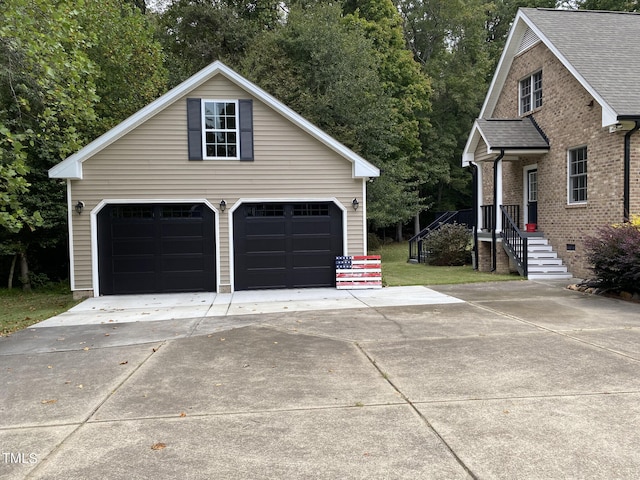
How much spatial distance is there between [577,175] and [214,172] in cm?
981

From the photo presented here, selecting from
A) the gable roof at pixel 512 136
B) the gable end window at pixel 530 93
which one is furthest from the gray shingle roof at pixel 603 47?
the gable roof at pixel 512 136

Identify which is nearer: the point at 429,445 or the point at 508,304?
the point at 429,445

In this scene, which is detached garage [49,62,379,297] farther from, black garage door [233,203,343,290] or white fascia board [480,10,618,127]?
white fascia board [480,10,618,127]

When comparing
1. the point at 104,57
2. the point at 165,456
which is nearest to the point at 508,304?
the point at 165,456

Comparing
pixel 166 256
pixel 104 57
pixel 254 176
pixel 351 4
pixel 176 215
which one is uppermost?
pixel 351 4

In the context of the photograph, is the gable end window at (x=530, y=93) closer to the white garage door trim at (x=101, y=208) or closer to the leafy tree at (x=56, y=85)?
the white garage door trim at (x=101, y=208)

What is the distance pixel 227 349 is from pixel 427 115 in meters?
29.3

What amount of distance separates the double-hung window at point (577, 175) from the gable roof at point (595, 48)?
67.6 inches

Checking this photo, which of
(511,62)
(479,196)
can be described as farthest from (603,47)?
(479,196)

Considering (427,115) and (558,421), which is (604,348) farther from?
(427,115)

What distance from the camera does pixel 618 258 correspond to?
9742mm

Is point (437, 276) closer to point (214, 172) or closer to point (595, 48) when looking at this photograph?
point (214, 172)

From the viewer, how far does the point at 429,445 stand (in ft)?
11.3

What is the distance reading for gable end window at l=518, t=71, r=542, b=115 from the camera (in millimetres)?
15360
